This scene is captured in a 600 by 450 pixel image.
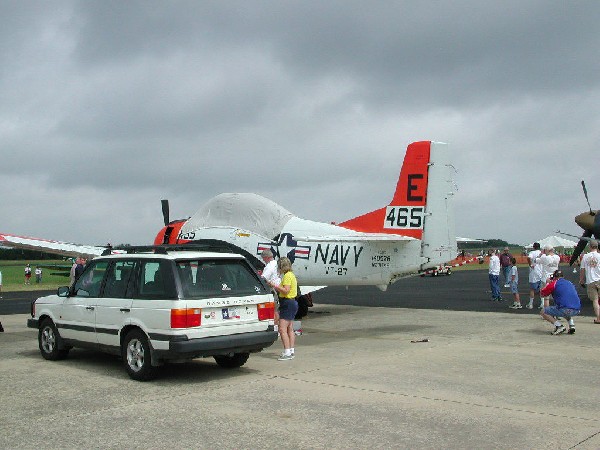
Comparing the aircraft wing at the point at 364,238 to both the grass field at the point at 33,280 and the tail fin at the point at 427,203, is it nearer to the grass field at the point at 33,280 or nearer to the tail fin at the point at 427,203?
the tail fin at the point at 427,203

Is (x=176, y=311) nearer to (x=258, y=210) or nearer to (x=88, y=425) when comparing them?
(x=88, y=425)

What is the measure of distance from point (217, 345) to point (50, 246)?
41.6 feet

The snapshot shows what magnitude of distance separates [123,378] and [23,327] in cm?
767

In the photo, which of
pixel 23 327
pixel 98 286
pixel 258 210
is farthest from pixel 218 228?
pixel 98 286

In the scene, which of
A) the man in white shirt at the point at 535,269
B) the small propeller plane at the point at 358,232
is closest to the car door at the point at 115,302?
the small propeller plane at the point at 358,232

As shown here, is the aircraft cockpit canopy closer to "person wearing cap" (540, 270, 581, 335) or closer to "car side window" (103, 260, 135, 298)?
"person wearing cap" (540, 270, 581, 335)

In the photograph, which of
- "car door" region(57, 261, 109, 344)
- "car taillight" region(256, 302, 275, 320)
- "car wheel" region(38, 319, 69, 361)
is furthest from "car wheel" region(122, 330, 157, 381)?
"car wheel" region(38, 319, 69, 361)

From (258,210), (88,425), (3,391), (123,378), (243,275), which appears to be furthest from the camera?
(258,210)

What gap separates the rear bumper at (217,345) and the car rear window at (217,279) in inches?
23.0

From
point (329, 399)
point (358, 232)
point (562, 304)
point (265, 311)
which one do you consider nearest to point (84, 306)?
point (265, 311)

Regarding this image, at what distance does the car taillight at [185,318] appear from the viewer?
7.57m

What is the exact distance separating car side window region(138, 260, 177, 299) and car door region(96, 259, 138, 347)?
23 cm

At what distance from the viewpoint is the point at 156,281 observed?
806 cm

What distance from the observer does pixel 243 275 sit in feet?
28.5
